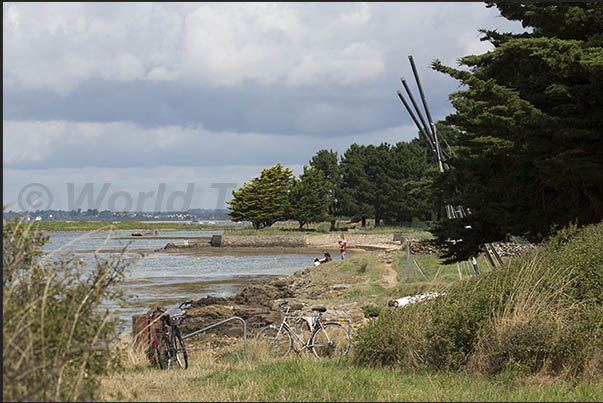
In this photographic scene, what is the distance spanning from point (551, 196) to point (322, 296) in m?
13.9

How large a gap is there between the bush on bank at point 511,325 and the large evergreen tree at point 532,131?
344 centimetres

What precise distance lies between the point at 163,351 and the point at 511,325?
5321 mm

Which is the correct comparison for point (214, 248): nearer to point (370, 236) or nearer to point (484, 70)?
point (370, 236)

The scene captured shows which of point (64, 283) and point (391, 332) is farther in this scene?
point (391, 332)

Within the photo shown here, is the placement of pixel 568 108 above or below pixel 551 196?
above

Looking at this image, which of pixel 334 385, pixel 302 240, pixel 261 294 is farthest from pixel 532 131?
pixel 302 240

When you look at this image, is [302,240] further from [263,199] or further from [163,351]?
[163,351]

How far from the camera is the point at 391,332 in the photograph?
29.7ft

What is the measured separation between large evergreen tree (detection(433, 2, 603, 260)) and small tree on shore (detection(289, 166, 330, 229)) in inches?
2426

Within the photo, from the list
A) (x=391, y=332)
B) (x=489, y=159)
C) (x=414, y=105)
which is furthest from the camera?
(x=414, y=105)

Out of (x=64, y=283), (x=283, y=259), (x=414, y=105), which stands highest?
(x=414, y=105)

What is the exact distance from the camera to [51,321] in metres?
4.84

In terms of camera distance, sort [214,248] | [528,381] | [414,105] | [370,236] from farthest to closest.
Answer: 1. [214,248]
2. [370,236]
3. [414,105]
4. [528,381]

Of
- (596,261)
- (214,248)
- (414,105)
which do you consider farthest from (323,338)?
(214,248)
